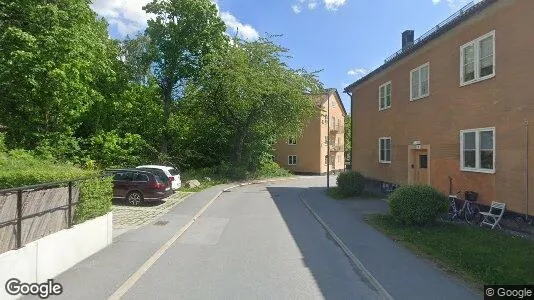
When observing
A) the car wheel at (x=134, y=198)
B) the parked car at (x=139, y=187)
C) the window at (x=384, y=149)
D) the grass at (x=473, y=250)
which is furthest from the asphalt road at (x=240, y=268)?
the window at (x=384, y=149)

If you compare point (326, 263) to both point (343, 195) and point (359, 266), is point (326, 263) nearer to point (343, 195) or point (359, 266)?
point (359, 266)

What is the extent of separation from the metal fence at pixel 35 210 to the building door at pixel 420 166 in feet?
42.7

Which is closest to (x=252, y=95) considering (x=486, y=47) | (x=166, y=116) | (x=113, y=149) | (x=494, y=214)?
(x=166, y=116)

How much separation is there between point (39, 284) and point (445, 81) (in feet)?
45.0

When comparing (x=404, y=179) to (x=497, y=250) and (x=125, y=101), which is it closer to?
(x=497, y=250)

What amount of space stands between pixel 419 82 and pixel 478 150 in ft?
17.1

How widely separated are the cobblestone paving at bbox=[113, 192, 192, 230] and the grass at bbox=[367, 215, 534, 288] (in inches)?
293

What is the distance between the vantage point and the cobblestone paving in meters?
13.3

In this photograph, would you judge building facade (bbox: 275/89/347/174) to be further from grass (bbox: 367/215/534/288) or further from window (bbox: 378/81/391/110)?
grass (bbox: 367/215/534/288)

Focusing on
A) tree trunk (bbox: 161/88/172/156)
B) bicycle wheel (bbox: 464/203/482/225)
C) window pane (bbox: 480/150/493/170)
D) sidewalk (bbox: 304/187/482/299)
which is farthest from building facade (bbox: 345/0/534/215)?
tree trunk (bbox: 161/88/172/156)

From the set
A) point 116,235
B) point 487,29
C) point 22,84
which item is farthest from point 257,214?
point 22,84

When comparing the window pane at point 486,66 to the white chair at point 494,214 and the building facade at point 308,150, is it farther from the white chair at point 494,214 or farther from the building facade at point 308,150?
the building facade at point 308,150

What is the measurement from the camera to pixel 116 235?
11.0 m

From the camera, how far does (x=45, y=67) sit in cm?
2034
